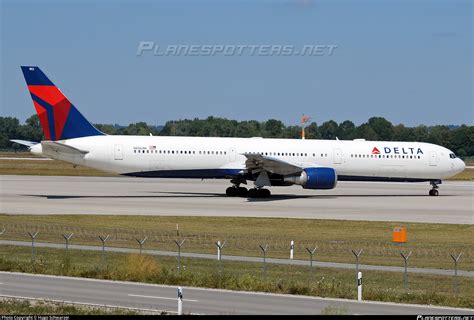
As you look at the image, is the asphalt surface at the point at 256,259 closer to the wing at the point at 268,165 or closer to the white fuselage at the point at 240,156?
the white fuselage at the point at 240,156

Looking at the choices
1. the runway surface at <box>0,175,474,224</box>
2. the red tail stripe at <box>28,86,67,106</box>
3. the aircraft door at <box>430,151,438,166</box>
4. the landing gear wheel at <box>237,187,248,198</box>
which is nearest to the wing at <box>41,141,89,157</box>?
the red tail stripe at <box>28,86,67,106</box>

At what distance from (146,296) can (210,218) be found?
21666mm

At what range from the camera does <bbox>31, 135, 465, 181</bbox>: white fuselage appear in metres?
58.6

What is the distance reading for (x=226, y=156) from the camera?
198 feet

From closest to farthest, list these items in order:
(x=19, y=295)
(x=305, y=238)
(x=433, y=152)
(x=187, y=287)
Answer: (x=19, y=295) < (x=187, y=287) < (x=305, y=238) < (x=433, y=152)

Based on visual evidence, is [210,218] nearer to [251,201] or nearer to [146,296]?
[251,201]

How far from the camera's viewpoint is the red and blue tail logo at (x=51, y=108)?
57.2 metres

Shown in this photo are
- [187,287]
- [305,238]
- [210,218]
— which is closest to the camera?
[187,287]

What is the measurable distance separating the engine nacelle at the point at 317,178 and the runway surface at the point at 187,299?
31.6 meters

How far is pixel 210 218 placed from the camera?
46125 mm

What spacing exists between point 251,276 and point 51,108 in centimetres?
3321

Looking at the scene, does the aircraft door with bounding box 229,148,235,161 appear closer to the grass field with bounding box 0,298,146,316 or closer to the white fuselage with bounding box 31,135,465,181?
the white fuselage with bounding box 31,135,465,181

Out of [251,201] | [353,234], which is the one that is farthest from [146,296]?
[251,201]

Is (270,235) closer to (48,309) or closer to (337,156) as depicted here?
(48,309)
